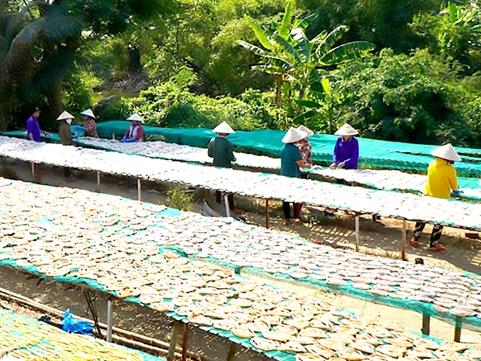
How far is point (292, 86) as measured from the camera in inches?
566

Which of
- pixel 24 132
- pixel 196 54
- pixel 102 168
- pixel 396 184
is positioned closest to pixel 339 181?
pixel 396 184

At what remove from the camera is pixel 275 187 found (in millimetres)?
7613

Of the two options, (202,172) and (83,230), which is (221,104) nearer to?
(202,172)

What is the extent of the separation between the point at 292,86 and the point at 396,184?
663cm

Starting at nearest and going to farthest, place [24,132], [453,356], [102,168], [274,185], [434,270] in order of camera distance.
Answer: [453,356] < [434,270] < [274,185] < [102,168] < [24,132]

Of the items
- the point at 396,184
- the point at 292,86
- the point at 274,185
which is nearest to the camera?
the point at 274,185

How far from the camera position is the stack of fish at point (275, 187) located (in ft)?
21.3

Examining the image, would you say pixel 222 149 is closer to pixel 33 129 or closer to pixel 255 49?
pixel 33 129

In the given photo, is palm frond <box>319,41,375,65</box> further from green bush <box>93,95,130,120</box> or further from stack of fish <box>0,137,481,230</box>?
stack of fish <box>0,137,481,230</box>

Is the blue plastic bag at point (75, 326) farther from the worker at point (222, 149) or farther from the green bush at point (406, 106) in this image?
the green bush at point (406, 106)

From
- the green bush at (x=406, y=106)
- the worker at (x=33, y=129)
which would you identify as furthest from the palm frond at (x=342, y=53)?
the worker at (x=33, y=129)

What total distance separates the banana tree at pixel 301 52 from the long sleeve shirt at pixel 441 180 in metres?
6.28

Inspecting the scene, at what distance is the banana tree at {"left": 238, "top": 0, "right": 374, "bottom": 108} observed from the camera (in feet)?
43.7

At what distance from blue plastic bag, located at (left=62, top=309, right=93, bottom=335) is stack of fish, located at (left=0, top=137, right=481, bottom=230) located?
9.09 feet
